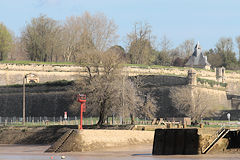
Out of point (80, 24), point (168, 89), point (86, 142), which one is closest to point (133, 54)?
point (80, 24)

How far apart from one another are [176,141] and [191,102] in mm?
35467

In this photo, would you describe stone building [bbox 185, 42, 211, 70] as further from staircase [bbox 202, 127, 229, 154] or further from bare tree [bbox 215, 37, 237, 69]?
staircase [bbox 202, 127, 229, 154]

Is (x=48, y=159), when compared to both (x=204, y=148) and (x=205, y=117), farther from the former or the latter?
(x=205, y=117)

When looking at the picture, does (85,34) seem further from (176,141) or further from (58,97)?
(176,141)

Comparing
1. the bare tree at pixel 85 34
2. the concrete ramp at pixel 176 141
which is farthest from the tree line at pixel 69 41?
the concrete ramp at pixel 176 141

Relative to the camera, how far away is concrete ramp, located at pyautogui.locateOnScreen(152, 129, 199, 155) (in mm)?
27797

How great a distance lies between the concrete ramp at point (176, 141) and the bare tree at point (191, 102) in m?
32.1

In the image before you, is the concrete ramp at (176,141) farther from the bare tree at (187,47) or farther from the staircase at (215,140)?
the bare tree at (187,47)

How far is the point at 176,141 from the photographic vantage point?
28359 millimetres

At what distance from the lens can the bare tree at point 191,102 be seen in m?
61.8

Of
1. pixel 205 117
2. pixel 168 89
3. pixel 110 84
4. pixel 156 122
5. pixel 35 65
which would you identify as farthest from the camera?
pixel 35 65

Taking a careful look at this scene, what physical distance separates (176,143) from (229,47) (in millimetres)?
93331

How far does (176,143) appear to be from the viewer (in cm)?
2833

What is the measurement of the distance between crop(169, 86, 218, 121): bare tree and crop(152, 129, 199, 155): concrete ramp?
32088 mm
